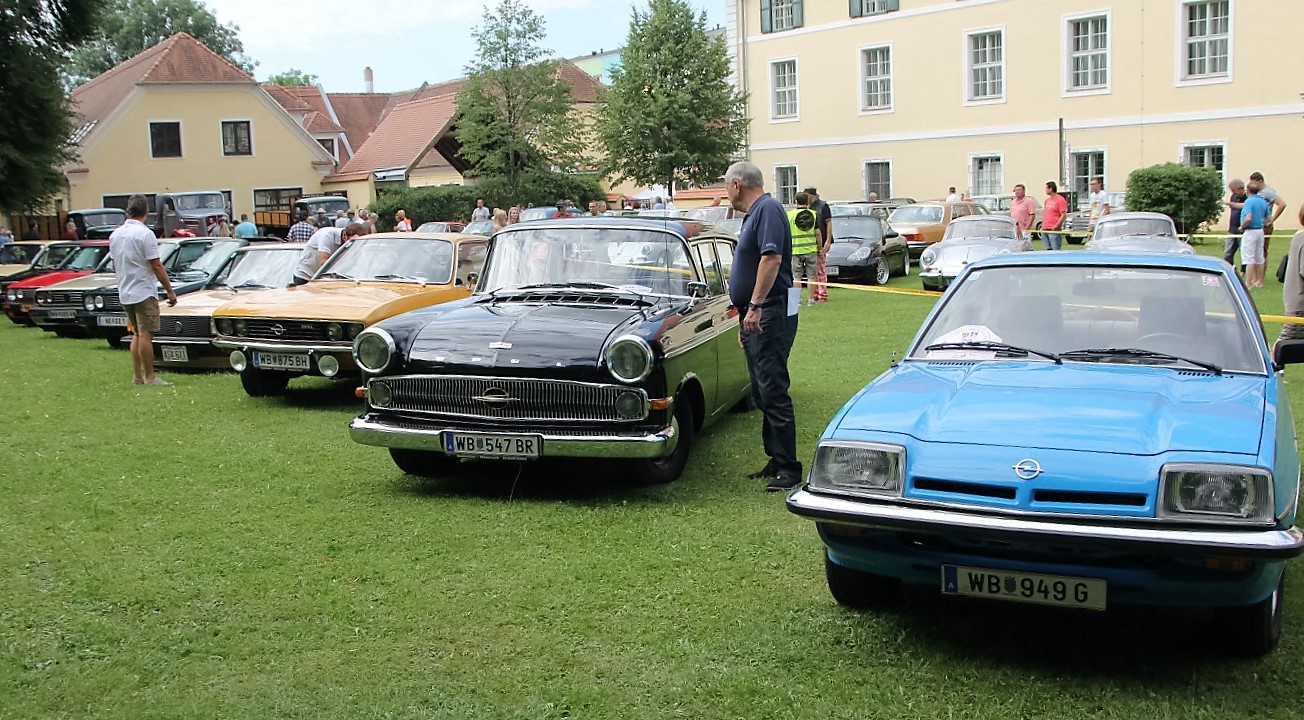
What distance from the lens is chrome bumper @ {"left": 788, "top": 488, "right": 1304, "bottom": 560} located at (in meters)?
3.89

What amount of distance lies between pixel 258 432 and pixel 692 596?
5.32m

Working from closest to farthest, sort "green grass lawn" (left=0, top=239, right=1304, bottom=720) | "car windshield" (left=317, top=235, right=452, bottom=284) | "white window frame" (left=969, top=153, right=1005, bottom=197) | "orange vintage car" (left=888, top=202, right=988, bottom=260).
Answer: "green grass lawn" (left=0, top=239, right=1304, bottom=720) < "car windshield" (left=317, top=235, right=452, bottom=284) < "orange vintage car" (left=888, top=202, right=988, bottom=260) < "white window frame" (left=969, top=153, right=1005, bottom=197)

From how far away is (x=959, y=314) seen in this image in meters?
5.80

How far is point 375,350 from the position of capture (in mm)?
7344

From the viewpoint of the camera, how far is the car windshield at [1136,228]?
1878 centimetres

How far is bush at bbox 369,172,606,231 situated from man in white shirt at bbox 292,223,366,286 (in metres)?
28.5

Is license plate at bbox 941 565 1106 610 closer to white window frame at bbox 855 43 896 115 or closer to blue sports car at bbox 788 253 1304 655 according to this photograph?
blue sports car at bbox 788 253 1304 655

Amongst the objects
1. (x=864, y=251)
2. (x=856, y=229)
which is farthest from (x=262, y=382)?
(x=856, y=229)

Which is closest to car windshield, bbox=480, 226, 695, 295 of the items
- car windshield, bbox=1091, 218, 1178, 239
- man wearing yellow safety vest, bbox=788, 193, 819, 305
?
man wearing yellow safety vest, bbox=788, 193, 819, 305

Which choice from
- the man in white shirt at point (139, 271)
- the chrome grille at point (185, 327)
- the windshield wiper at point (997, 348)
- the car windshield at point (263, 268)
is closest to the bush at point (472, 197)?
the car windshield at point (263, 268)

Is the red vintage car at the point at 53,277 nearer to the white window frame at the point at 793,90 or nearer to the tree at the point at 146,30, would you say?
the white window frame at the point at 793,90

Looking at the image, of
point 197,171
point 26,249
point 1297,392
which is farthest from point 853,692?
point 197,171

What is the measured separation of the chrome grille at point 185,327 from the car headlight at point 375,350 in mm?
5683

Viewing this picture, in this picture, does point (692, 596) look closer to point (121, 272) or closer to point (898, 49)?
point (121, 272)
